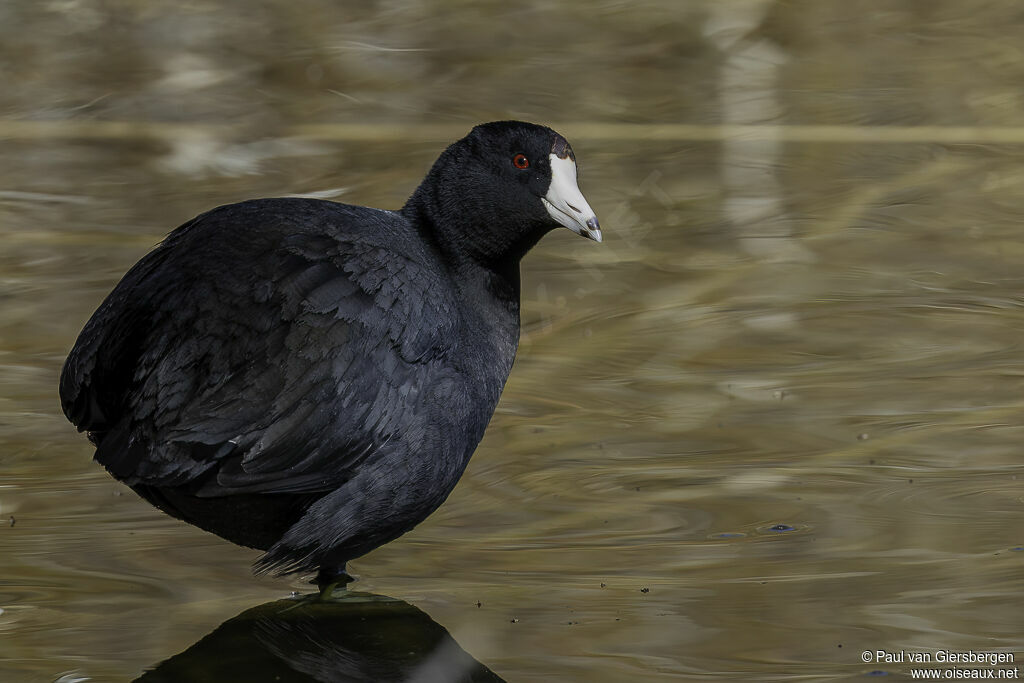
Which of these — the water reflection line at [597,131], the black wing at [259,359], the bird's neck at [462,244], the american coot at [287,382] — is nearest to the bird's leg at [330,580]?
the american coot at [287,382]

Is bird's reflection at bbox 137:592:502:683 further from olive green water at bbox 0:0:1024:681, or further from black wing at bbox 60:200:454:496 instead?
black wing at bbox 60:200:454:496

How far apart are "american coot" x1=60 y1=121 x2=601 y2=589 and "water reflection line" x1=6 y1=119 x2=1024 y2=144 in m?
3.97

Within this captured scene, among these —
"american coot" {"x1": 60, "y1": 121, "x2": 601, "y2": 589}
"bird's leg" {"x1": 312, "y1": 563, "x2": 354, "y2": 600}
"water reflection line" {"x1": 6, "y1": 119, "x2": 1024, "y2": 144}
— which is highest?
"american coot" {"x1": 60, "y1": 121, "x2": 601, "y2": 589}

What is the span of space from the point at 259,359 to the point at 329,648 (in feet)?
Answer: 1.94

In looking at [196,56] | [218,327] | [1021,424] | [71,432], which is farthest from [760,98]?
[218,327]

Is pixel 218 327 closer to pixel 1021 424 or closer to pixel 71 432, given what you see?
pixel 71 432

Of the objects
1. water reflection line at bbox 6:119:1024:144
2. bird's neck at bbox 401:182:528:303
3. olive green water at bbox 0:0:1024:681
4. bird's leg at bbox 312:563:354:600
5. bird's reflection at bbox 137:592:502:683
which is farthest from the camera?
water reflection line at bbox 6:119:1024:144

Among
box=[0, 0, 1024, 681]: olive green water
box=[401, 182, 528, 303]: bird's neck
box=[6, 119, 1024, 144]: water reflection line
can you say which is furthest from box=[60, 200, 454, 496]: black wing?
box=[6, 119, 1024, 144]: water reflection line

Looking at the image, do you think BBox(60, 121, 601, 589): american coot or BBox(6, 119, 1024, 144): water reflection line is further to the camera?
BBox(6, 119, 1024, 144): water reflection line

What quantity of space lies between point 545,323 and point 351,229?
188cm

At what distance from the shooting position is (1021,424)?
4.20 m

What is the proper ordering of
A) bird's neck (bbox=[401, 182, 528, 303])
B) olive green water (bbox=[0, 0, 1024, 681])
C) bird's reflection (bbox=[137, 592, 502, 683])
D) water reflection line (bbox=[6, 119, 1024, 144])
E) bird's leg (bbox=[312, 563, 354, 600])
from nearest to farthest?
bird's reflection (bbox=[137, 592, 502, 683]) < olive green water (bbox=[0, 0, 1024, 681]) < bird's leg (bbox=[312, 563, 354, 600]) < bird's neck (bbox=[401, 182, 528, 303]) < water reflection line (bbox=[6, 119, 1024, 144])

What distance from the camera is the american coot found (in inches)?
121

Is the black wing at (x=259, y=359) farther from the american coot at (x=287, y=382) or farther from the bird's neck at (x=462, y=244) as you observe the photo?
the bird's neck at (x=462, y=244)
